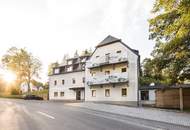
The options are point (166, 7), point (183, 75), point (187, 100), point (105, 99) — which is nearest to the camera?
point (166, 7)

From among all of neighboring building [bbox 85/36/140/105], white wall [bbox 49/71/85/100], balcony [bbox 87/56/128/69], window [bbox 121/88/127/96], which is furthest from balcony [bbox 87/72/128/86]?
white wall [bbox 49/71/85/100]

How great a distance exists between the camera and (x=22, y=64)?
73.1 meters

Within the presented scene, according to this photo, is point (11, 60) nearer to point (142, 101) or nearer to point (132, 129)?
point (142, 101)

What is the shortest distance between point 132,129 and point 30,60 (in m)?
66.4

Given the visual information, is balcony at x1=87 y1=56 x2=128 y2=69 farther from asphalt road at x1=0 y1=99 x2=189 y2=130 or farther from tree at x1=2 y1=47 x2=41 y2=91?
tree at x1=2 y1=47 x2=41 y2=91

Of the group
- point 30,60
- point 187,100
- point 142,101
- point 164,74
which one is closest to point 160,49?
point 164,74

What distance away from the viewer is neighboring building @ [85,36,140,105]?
38.4m

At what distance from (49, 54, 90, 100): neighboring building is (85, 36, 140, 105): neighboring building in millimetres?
3731

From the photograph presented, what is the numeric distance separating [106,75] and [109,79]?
1.11 meters

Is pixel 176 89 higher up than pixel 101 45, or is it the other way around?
pixel 101 45

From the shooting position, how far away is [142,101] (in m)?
36.0

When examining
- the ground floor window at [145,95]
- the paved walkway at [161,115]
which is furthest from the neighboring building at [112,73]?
the paved walkway at [161,115]

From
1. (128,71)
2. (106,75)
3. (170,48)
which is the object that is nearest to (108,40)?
(106,75)

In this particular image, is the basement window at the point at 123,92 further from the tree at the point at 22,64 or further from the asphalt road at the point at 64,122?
the tree at the point at 22,64
